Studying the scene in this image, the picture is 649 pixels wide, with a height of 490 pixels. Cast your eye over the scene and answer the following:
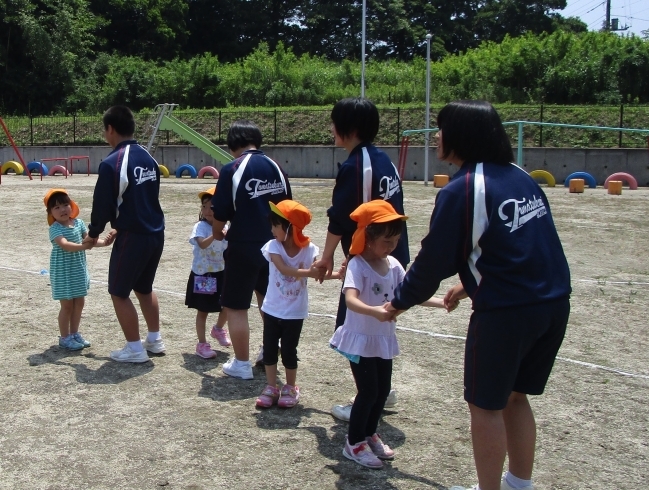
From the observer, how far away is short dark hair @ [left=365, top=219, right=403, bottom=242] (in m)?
3.55

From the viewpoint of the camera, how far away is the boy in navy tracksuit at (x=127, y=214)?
5145 mm

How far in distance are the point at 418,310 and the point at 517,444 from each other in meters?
3.68

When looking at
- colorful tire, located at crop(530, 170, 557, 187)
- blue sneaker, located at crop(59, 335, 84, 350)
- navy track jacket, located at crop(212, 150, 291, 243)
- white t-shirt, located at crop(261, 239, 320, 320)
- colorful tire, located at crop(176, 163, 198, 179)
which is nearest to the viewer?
white t-shirt, located at crop(261, 239, 320, 320)

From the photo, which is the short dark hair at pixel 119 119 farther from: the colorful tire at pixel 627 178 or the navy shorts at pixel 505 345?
the colorful tire at pixel 627 178

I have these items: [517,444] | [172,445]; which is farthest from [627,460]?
[172,445]

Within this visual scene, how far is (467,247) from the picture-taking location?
116 inches

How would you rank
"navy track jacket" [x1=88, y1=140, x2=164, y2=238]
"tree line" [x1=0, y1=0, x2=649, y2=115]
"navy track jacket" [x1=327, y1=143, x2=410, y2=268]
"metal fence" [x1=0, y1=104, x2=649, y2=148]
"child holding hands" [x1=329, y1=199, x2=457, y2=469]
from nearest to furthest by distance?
"child holding hands" [x1=329, y1=199, x2=457, y2=469], "navy track jacket" [x1=327, y1=143, x2=410, y2=268], "navy track jacket" [x1=88, y1=140, x2=164, y2=238], "metal fence" [x1=0, y1=104, x2=649, y2=148], "tree line" [x1=0, y1=0, x2=649, y2=115]

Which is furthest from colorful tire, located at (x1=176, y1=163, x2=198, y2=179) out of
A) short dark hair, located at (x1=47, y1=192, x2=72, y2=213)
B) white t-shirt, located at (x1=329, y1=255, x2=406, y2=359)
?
white t-shirt, located at (x1=329, y1=255, x2=406, y2=359)

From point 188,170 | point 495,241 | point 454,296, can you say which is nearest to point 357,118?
point 454,296

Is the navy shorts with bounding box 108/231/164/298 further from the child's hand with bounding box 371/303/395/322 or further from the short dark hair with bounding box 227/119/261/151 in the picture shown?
the child's hand with bounding box 371/303/395/322

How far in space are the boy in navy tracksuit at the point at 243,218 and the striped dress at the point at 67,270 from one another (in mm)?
1450

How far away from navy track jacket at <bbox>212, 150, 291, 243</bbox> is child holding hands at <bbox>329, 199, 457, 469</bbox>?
1.20 m

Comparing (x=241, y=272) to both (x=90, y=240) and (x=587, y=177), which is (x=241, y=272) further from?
(x=587, y=177)

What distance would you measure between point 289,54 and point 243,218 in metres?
38.7
